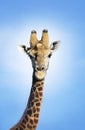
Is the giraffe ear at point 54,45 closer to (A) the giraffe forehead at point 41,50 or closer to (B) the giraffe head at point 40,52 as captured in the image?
(B) the giraffe head at point 40,52

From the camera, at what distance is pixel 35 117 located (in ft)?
82.7

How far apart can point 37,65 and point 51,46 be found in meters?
1.32

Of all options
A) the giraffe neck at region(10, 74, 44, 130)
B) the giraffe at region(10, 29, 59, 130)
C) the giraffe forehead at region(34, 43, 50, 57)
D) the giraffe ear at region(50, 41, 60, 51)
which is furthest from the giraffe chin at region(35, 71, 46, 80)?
the giraffe ear at region(50, 41, 60, 51)

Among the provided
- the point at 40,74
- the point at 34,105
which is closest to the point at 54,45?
the point at 40,74

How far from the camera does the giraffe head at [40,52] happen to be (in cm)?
2436

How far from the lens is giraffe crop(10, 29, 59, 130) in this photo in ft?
80.1

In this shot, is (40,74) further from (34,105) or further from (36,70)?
(34,105)

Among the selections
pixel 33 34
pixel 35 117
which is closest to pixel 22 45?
pixel 33 34

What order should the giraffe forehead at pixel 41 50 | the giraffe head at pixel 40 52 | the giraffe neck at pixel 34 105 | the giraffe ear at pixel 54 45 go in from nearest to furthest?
the giraffe head at pixel 40 52 < the giraffe forehead at pixel 41 50 < the giraffe neck at pixel 34 105 < the giraffe ear at pixel 54 45

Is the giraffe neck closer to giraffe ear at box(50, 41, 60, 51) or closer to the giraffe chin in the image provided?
the giraffe chin

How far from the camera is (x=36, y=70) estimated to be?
24344 millimetres

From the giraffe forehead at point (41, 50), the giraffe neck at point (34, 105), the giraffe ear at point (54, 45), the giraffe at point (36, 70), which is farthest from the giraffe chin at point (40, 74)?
the giraffe ear at point (54, 45)

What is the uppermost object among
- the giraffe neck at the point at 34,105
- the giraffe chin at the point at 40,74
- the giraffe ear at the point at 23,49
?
the giraffe ear at the point at 23,49

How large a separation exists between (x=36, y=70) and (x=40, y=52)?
2.47 ft
